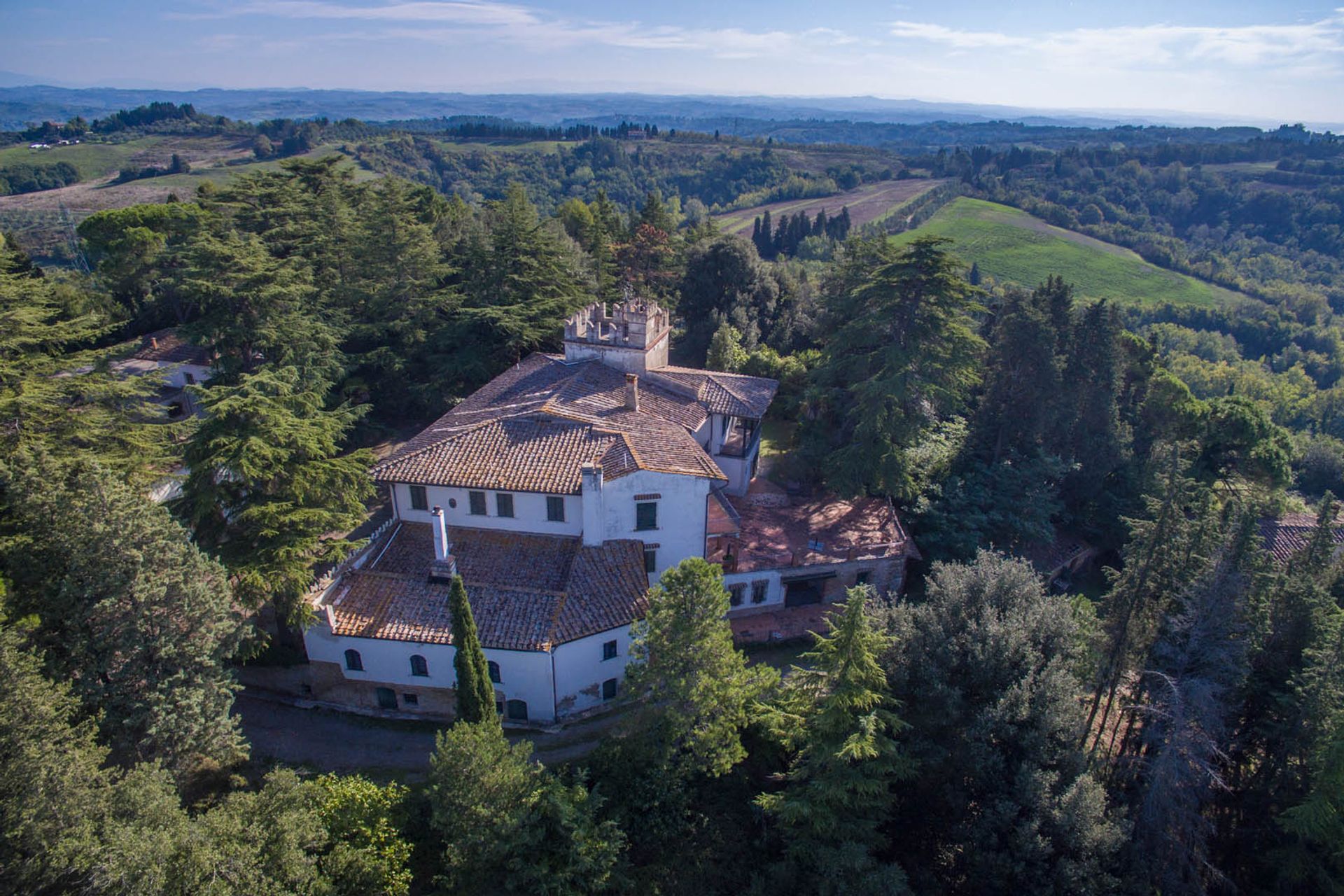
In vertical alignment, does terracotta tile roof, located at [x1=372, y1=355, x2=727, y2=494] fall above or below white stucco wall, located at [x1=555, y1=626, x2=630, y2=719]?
above

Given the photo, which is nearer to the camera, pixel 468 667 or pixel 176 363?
pixel 468 667

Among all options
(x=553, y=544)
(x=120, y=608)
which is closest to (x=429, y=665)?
(x=553, y=544)

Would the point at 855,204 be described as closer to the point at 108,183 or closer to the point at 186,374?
the point at 186,374

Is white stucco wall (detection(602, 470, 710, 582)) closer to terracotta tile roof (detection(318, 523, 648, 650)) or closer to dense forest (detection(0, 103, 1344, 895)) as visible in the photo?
terracotta tile roof (detection(318, 523, 648, 650))

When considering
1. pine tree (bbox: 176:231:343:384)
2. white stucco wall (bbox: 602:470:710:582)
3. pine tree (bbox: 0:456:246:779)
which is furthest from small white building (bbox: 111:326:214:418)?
white stucco wall (bbox: 602:470:710:582)

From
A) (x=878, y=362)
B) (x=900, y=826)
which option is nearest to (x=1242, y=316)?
(x=878, y=362)

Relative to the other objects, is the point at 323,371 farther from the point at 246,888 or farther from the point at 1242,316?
the point at 1242,316
